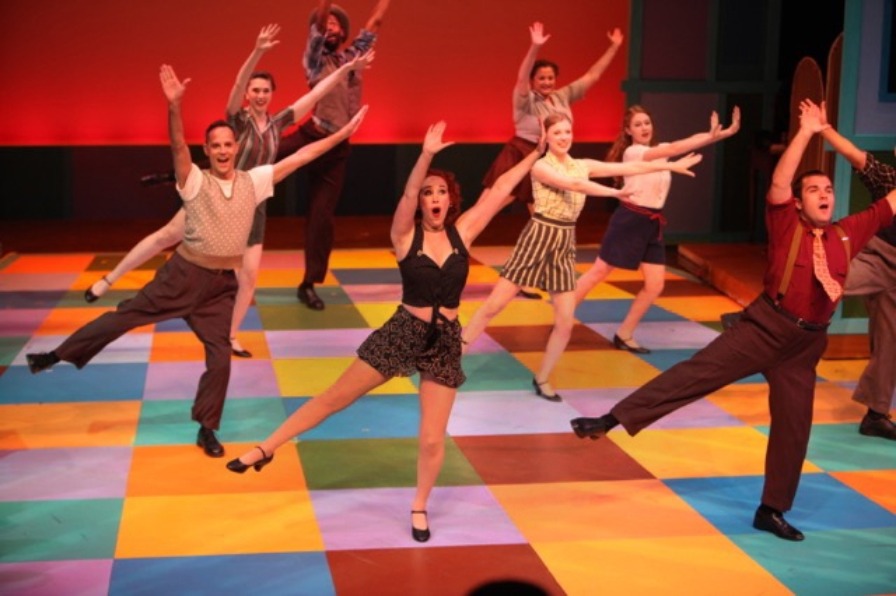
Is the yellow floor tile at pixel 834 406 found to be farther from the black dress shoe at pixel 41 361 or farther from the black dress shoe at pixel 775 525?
the black dress shoe at pixel 41 361

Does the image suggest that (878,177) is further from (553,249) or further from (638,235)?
(638,235)

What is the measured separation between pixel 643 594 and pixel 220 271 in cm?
291

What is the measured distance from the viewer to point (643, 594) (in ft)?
18.5

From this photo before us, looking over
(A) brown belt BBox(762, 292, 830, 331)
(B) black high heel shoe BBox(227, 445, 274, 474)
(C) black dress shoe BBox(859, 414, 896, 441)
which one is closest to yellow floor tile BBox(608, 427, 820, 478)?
(C) black dress shoe BBox(859, 414, 896, 441)

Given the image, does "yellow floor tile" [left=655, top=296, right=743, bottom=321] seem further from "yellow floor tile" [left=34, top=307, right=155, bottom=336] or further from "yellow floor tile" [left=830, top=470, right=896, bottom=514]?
"yellow floor tile" [left=34, top=307, right=155, bottom=336]

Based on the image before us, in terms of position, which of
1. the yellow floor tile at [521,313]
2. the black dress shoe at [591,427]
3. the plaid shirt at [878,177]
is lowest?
the yellow floor tile at [521,313]

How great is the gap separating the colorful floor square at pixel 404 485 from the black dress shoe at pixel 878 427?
8 centimetres

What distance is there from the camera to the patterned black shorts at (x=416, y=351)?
609cm

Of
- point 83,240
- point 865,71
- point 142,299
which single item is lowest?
point 83,240

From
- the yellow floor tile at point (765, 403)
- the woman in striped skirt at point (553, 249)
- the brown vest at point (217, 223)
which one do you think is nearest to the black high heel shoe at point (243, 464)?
the brown vest at point (217, 223)

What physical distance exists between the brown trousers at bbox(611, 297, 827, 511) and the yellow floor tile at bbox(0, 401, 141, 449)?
289cm

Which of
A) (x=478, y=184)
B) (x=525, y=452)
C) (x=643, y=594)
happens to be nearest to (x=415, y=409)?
(x=525, y=452)

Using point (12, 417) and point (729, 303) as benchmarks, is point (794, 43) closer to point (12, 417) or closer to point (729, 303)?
point (729, 303)

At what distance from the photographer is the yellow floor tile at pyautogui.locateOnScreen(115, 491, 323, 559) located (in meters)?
6.06
